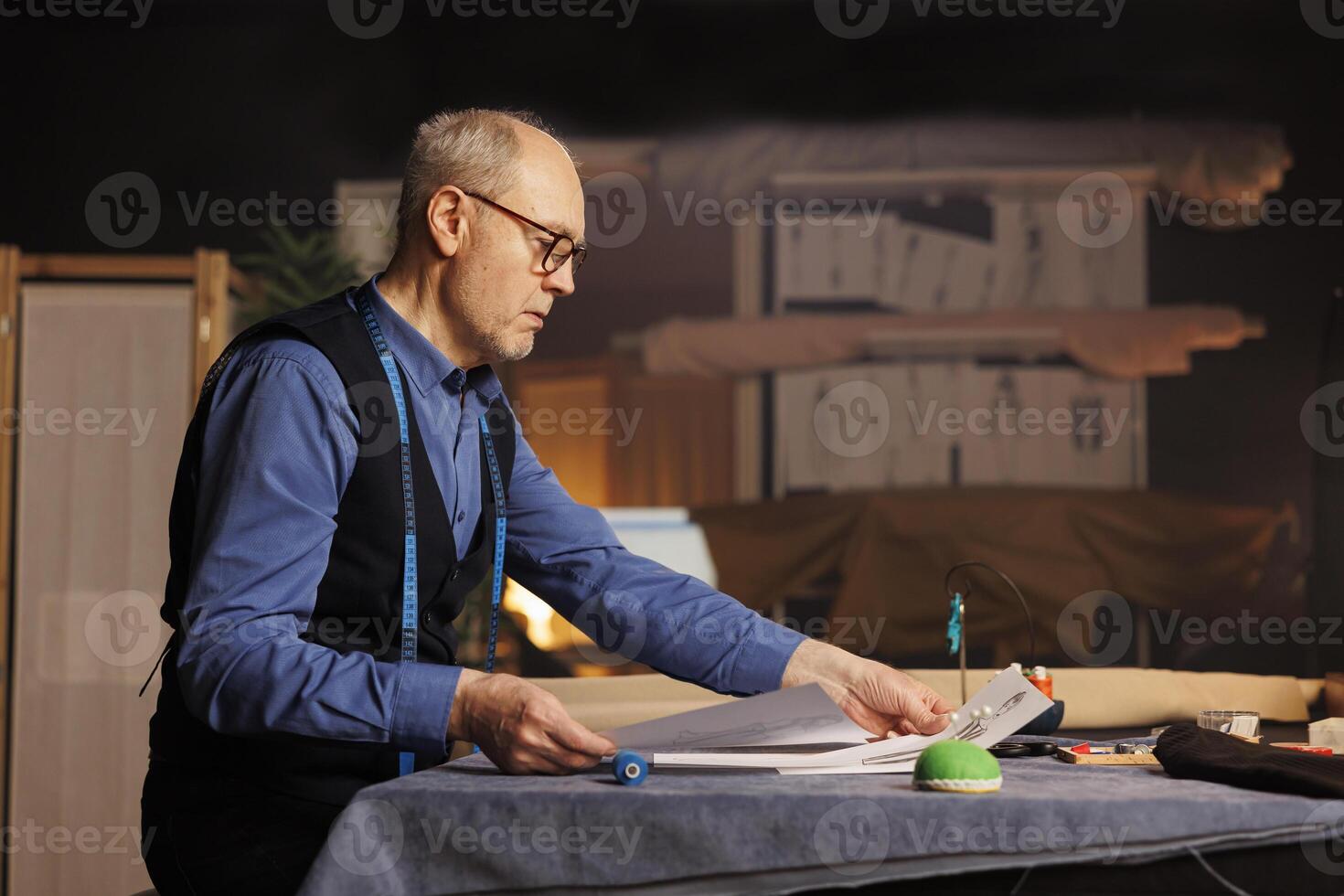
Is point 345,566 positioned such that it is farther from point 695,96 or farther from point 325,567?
point 695,96

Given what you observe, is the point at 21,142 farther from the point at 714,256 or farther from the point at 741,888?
the point at 741,888

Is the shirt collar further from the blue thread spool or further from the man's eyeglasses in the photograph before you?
the blue thread spool

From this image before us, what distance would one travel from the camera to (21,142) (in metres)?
5.65

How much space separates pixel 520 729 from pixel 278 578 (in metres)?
0.31

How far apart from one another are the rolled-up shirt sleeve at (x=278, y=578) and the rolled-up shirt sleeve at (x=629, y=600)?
1.32 feet

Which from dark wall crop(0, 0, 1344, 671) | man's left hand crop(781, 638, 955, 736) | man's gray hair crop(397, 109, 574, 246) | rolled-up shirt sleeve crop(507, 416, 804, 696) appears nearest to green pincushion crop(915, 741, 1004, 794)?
man's left hand crop(781, 638, 955, 736)

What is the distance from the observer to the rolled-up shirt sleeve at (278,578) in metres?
1.17

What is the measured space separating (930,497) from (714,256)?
1.53 m

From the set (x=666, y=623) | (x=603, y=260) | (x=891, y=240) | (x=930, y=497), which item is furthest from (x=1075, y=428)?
(x=666, y=623)

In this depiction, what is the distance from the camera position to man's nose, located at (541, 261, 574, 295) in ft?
5.24

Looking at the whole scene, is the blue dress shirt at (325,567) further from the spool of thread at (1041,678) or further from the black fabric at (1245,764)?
the spool of thread at (1041,678)

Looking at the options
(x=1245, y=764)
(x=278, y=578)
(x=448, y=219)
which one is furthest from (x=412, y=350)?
(x=1245, y=764)

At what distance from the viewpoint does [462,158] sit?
160cm

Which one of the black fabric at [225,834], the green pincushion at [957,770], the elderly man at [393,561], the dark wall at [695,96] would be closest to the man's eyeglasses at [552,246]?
the elderly man at [393,561]
